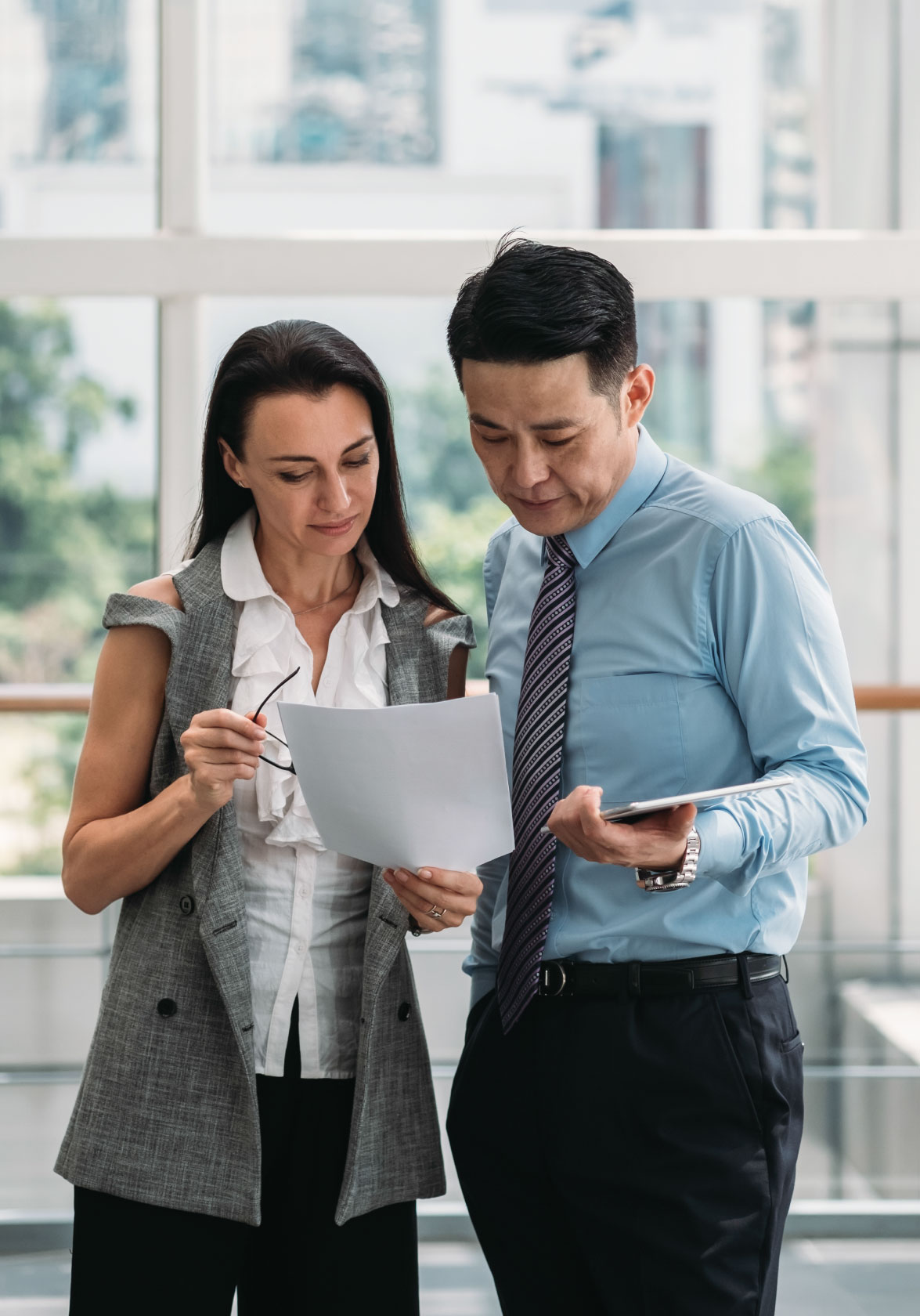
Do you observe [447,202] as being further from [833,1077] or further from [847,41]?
[833,1077]

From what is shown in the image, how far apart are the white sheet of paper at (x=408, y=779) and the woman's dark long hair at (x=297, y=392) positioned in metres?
0.36

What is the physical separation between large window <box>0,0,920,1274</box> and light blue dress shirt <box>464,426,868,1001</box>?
56.8 inches

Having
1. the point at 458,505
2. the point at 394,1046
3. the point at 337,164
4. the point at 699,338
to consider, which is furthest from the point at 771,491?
the point at 394,1046

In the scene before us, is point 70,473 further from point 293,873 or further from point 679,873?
point 679,873

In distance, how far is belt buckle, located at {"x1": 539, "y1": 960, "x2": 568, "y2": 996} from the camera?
1346mm

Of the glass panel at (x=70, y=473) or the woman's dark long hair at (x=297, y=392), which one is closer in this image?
the woman's dark long hair at (x=297, y=392)

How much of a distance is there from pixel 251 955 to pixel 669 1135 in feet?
1.61

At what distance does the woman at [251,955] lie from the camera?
1366mm

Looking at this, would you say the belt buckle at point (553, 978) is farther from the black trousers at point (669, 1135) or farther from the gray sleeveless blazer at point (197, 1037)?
the gray sleeveless blazer at point (197, 1037)

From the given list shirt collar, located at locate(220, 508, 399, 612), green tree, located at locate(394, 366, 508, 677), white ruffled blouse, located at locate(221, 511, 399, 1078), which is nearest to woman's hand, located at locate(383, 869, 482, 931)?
white ruffled blouse, located at locate(221, 511, 399, 1078)

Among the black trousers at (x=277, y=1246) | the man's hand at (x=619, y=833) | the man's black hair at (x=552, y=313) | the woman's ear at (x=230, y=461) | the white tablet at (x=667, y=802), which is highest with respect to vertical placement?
the man's black hair at (x=552, y=313)

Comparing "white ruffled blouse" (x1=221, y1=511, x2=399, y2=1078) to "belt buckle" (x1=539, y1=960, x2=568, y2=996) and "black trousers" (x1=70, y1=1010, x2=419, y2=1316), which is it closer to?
"black trousers" (x1=70, y1=1010, x2=419, y2=1316)

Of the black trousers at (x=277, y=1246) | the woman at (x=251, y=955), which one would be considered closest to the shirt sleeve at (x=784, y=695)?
the woman at (x=251, y=955)

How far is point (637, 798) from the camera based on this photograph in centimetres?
134
